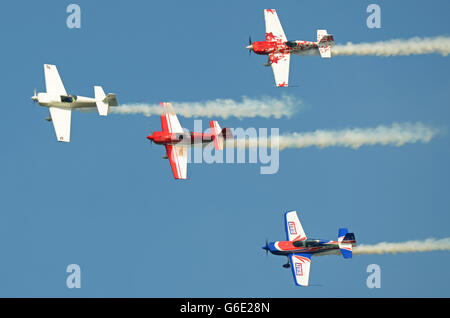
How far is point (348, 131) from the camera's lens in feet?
237

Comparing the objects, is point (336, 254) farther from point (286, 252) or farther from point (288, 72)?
point (288, 72)

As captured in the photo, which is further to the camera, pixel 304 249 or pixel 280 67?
pixel 280 67

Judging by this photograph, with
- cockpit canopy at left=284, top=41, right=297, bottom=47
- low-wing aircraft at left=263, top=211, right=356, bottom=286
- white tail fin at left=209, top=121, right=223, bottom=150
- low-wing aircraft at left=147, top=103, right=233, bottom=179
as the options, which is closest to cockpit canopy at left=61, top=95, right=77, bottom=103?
low-wing aircraft at left=147, top=103, right=233, bottom=179

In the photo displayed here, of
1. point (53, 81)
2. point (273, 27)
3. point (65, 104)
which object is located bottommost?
point (65, 104)

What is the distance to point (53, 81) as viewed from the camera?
241 feet

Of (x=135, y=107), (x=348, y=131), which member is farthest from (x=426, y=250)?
(x=135, y=107)

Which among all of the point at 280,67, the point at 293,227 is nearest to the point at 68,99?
the point at 280,67

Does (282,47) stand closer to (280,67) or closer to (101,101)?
(280,67)

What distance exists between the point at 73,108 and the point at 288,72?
13741mm

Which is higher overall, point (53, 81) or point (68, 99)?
point (53, 81)

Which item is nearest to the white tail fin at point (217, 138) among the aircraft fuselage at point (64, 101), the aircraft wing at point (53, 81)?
the aircraft fuselage at point (64, 101)

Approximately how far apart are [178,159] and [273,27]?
1223 cm

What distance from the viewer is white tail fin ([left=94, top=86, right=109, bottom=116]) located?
2822 inches

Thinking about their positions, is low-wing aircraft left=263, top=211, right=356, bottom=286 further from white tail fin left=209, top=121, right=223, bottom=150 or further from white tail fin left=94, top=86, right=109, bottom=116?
white tail fin left=94, top=86, right=109, bottom=116
